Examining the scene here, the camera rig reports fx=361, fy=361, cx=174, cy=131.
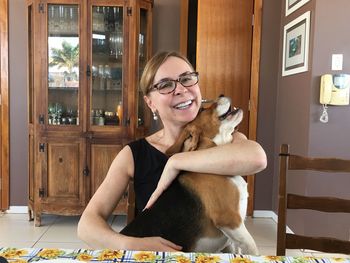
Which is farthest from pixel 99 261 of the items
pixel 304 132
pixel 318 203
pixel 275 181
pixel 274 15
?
pixel 274 15

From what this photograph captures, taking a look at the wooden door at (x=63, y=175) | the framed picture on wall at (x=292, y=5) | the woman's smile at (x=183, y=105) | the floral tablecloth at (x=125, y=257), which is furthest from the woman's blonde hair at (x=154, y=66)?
the wooden door at (x=63, y=175)

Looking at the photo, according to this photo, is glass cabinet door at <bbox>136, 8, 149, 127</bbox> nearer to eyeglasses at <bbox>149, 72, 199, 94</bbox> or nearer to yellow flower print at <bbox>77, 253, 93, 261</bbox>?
eyeglasses at <bbox>149, 72, 199, 94</bbox>

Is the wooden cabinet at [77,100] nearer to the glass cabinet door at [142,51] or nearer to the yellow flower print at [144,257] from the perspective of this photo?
the glass cabinet door at [142,51]

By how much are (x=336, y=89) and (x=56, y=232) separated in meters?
2.50

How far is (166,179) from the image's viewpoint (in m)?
1.12

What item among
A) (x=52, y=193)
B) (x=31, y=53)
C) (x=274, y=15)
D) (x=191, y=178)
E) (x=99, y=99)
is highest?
(x=274, y=15)

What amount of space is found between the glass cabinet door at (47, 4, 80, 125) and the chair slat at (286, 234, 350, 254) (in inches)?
97.0

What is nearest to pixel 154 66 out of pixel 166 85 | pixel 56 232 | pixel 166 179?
pixel 166 85

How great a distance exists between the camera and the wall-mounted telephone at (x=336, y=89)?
255 cm

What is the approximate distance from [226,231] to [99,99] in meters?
2.52

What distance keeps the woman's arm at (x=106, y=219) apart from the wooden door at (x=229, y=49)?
2.33 metres

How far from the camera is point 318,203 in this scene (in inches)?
48.5

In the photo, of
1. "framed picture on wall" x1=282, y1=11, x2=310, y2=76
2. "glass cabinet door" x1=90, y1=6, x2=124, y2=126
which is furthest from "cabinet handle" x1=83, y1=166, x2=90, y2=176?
"framed picture on wall" x1=282, y1=11, x2=310, y2=76

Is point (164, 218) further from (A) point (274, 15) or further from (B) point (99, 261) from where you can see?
(A) point (274, 15)
